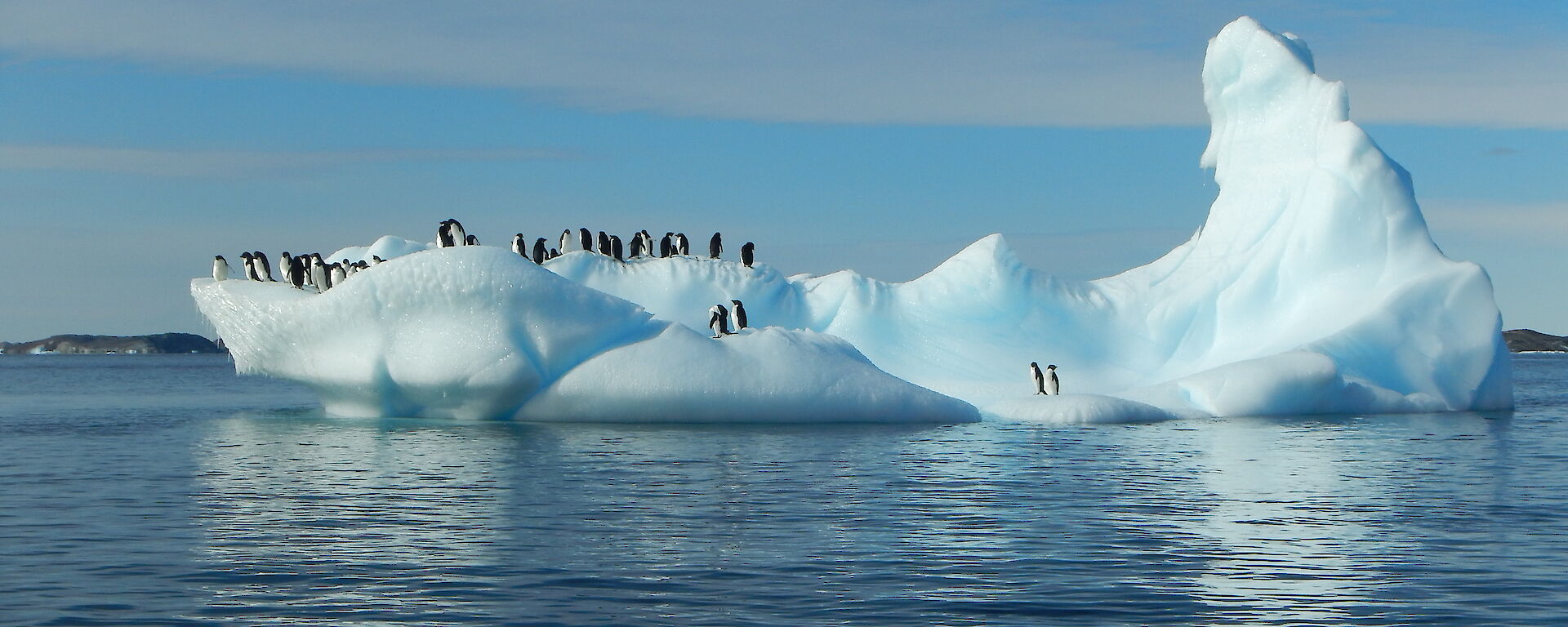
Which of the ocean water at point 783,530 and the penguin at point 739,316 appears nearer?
the ocean water at point 783,530

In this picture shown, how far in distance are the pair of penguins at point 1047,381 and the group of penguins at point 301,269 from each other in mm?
12601

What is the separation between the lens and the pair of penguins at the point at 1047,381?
3022cm

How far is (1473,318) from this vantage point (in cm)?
2920

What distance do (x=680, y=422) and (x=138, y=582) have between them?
14531 millimetres

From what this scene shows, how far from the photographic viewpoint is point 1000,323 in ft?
108

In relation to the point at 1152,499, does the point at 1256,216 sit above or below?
above

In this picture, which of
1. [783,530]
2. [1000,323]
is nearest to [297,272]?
[1000,323]

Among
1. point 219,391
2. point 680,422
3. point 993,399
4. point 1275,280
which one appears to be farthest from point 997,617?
point 219,391

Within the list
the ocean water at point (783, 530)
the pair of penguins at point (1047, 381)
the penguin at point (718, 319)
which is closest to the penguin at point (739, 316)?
the penguin at point (718, 319)

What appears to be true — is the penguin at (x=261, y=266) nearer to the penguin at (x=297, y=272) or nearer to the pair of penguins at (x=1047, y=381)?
the penguin at (x=297, y=272)

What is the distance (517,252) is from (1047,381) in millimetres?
10653

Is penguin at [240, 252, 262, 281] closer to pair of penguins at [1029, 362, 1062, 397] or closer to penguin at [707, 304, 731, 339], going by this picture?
penguin at [707, 304, 731, 339]

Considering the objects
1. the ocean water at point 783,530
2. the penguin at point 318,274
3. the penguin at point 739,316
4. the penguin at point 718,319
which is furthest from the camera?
the penguin at point 739,316

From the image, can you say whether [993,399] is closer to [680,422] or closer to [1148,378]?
[1148,378]
